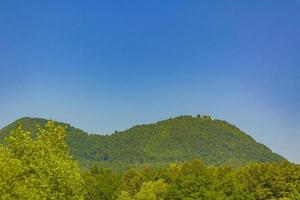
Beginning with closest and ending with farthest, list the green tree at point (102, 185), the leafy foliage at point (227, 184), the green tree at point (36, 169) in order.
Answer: the green tree at point (36, 169) → the leafy foliage at point (227, 184) → the green tree at point (102, 185)

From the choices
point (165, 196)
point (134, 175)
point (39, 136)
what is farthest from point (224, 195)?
point (39, 136)

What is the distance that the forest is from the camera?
181ft

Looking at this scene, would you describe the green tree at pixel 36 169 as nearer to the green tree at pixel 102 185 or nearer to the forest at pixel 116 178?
the forest at pixel 116 178

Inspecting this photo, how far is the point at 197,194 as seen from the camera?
138250mm

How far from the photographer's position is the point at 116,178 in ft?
586

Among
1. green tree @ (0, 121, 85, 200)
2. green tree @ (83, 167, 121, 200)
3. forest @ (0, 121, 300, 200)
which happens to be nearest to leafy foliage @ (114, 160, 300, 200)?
forest @ (0, 121, 300, 200)

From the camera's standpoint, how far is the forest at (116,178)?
55.1 metres

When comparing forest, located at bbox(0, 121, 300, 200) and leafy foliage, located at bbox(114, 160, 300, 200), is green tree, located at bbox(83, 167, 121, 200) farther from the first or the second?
leafy foliage, located at bbox(114, 160, 300, 200)

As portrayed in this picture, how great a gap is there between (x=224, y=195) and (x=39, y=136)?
82265mm

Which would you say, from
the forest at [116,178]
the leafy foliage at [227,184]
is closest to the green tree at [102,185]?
the forest at [116,178]

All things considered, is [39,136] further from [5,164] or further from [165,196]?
[165,196]

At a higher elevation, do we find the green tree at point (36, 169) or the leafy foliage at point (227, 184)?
the leafy foliage at point (227, 184)

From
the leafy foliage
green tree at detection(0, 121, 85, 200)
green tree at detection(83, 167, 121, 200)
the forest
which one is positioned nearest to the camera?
green tree at detection(0, 121, 85, 200)

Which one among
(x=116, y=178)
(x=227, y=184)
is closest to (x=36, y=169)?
(x=227, y=184)
